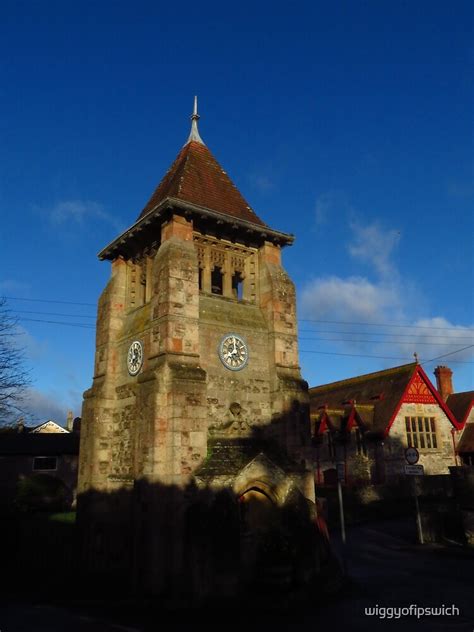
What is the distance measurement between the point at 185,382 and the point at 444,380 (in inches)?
1288

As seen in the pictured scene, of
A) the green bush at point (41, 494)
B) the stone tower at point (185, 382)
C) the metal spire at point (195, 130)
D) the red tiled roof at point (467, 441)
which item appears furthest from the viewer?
the red tiled roof at point (467, 441)

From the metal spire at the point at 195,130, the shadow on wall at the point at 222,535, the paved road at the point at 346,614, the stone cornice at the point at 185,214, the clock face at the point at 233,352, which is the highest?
the metal spire at the point at 195,130

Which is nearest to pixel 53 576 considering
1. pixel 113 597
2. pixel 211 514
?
pixel 113 597

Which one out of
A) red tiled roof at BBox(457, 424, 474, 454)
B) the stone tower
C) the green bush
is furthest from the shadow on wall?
red tiled roof at BBox(457, 424, 474, 454)

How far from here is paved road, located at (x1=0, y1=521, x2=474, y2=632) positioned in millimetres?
10125

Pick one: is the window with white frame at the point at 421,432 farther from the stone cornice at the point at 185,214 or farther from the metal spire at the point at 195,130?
the metal spire at the point at 195,130

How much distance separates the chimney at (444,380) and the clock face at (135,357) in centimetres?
3098

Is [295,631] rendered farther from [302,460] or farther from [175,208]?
[175,208]

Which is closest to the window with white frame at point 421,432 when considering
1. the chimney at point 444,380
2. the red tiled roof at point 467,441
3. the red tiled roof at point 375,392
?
the red tiled roof at point 375,392

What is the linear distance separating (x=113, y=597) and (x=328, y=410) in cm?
2213

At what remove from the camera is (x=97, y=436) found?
56.7ft

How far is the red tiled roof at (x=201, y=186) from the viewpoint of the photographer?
58.8ft

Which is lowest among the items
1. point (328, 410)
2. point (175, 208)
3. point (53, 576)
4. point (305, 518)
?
point (53, 576)

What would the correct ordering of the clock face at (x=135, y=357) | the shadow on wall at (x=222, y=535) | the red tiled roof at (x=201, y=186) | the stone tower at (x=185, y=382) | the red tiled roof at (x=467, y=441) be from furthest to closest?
1. the red tiled roof at (x=467, y=441)
2. the red tiled roof at (x=201, y=186)
3. the clock face at (x=135, y=357)
4. the stone tower at (x=185, y=382)
5. the shadow on wall at (x=222, y=535)
